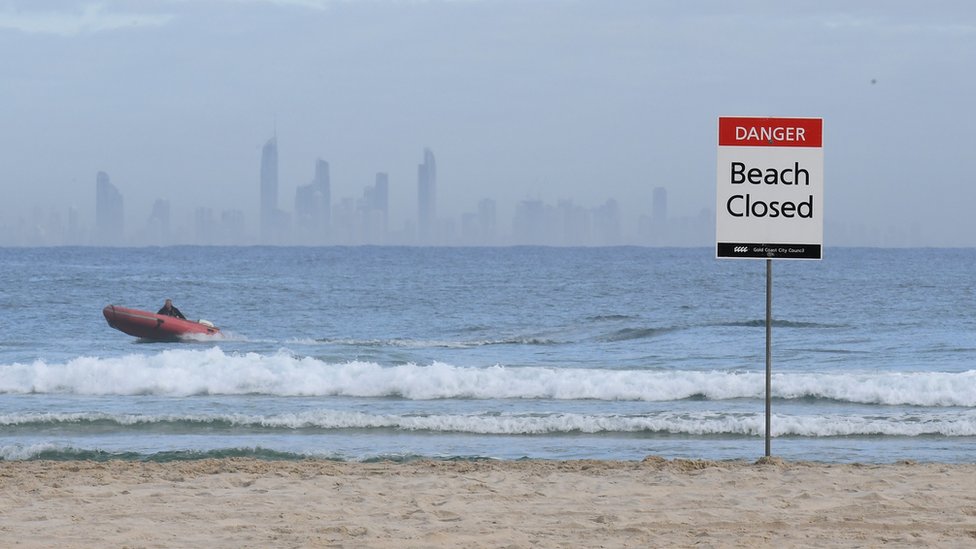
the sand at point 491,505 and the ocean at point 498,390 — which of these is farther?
the ocean at point 498,390

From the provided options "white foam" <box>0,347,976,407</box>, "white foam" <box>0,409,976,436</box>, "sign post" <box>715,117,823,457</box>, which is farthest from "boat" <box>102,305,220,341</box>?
"sign post" <box>715,117,823,457</box>

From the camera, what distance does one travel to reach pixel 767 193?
25.9 ft

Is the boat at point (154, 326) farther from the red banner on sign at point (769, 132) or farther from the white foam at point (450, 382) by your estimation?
the red banner on sign at point (769, 132)

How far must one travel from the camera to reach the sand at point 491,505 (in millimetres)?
6027

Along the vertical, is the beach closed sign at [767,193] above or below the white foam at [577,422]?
above

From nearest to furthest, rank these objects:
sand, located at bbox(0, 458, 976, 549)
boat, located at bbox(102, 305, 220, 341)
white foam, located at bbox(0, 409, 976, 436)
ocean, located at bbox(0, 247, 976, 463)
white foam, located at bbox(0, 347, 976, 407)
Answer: sand, located at bbox(0, 458, 976, 549) → ocean, located at bbox(0, 247, 976, 463) → white foam, located at bbox(0, 409, 976, 436) → white foam, located at bbox(0, 347, 976, 407) → boat, located at bbox(102, 305, 220, 341)

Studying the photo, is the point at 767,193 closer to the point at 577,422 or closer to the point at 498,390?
the point at 577,422

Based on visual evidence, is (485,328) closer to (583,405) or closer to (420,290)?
(583,405)

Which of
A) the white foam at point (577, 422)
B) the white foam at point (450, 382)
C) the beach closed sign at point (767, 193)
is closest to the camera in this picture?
the beach closed sign at point (767, 193)

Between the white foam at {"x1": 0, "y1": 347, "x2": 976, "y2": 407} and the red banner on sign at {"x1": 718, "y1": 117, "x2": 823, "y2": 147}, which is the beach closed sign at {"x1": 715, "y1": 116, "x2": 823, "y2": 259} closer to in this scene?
the red banner on sign at {"x1": 718, "y1": 117, "x2": 823, "y2": 147}

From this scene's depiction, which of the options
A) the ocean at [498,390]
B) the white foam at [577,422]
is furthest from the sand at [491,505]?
the white foam at [577,422]

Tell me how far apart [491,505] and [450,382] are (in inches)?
341

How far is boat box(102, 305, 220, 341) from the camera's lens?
87.7 feet

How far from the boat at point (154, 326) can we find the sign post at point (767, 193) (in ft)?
69.8
